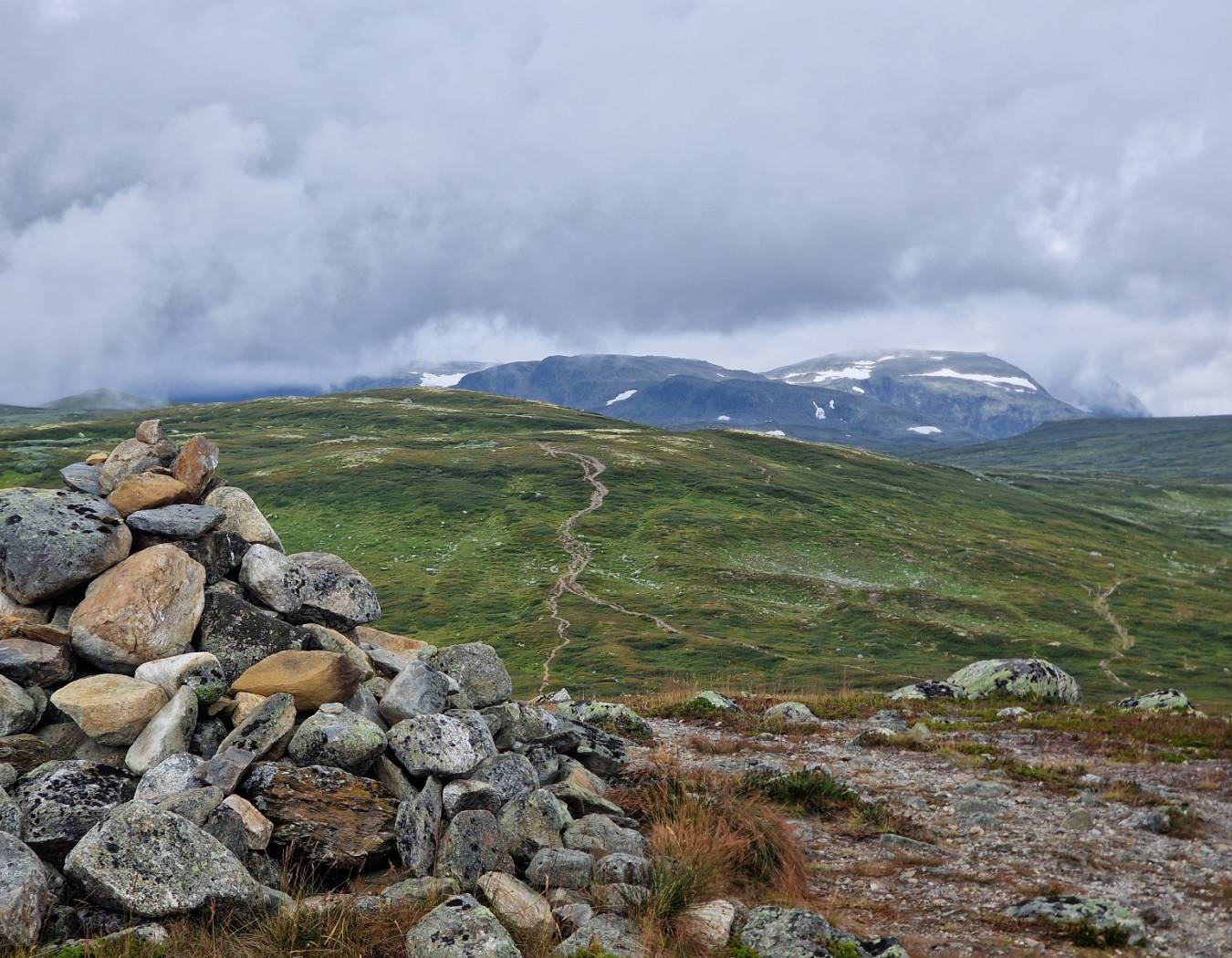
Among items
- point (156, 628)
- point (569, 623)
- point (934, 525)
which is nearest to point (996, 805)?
point (156, 628)

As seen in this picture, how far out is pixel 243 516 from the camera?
19375 millimetres

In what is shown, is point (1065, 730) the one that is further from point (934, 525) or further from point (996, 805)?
point (934, 525)

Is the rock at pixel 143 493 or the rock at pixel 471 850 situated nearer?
the rock at pixel 471 850

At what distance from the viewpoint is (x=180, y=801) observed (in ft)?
38.5

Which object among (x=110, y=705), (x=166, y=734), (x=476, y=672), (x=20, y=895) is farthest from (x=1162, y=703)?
(x=20, y=895)

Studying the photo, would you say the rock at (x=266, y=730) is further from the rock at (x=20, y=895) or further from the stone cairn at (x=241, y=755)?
the rock at (x=20, y=895)

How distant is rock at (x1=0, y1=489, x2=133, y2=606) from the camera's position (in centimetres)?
1546

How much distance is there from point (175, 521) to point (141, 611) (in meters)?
2.44

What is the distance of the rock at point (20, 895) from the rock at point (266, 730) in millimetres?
3106

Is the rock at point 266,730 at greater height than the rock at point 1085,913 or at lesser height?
greater

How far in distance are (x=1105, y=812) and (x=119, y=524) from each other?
70.4ft

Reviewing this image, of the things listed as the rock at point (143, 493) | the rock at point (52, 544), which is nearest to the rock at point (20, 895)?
the rock at point (52, 544)

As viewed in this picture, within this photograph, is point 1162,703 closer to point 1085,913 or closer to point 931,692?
point 931,692

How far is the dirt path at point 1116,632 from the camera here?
287 ft
